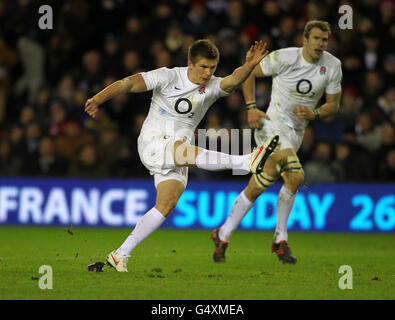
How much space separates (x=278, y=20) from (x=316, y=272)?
8.17m

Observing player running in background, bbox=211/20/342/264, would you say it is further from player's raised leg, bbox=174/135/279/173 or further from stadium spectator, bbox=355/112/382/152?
stadium spectator, bbox=355/112/382/152

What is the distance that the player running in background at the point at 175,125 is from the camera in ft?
25.4

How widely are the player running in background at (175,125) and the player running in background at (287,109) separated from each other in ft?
3.88

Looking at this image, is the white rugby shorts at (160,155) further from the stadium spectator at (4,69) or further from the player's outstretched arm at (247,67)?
the stadium spectator at (4,69)

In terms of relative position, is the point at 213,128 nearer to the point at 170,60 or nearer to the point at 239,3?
the point at 170,60

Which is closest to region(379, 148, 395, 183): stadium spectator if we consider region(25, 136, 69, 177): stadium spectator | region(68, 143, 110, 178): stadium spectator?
region(68, 143, 110, 178): stadium spectator

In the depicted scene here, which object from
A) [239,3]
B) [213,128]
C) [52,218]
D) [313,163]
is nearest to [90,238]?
[52,218]

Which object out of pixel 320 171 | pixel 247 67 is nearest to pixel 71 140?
pixel 320 171

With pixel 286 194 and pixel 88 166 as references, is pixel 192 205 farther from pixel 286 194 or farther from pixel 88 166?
pixel 286 194

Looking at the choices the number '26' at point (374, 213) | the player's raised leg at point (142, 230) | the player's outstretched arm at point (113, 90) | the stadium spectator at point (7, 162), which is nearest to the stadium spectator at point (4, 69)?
the stadium spectator at point (7, 162)

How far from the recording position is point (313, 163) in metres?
13.9

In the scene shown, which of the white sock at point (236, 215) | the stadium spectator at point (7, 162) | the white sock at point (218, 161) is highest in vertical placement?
the stadium spectator at point (7, 162)

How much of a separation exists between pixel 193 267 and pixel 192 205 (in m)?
5.14

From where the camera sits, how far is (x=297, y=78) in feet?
31.0
